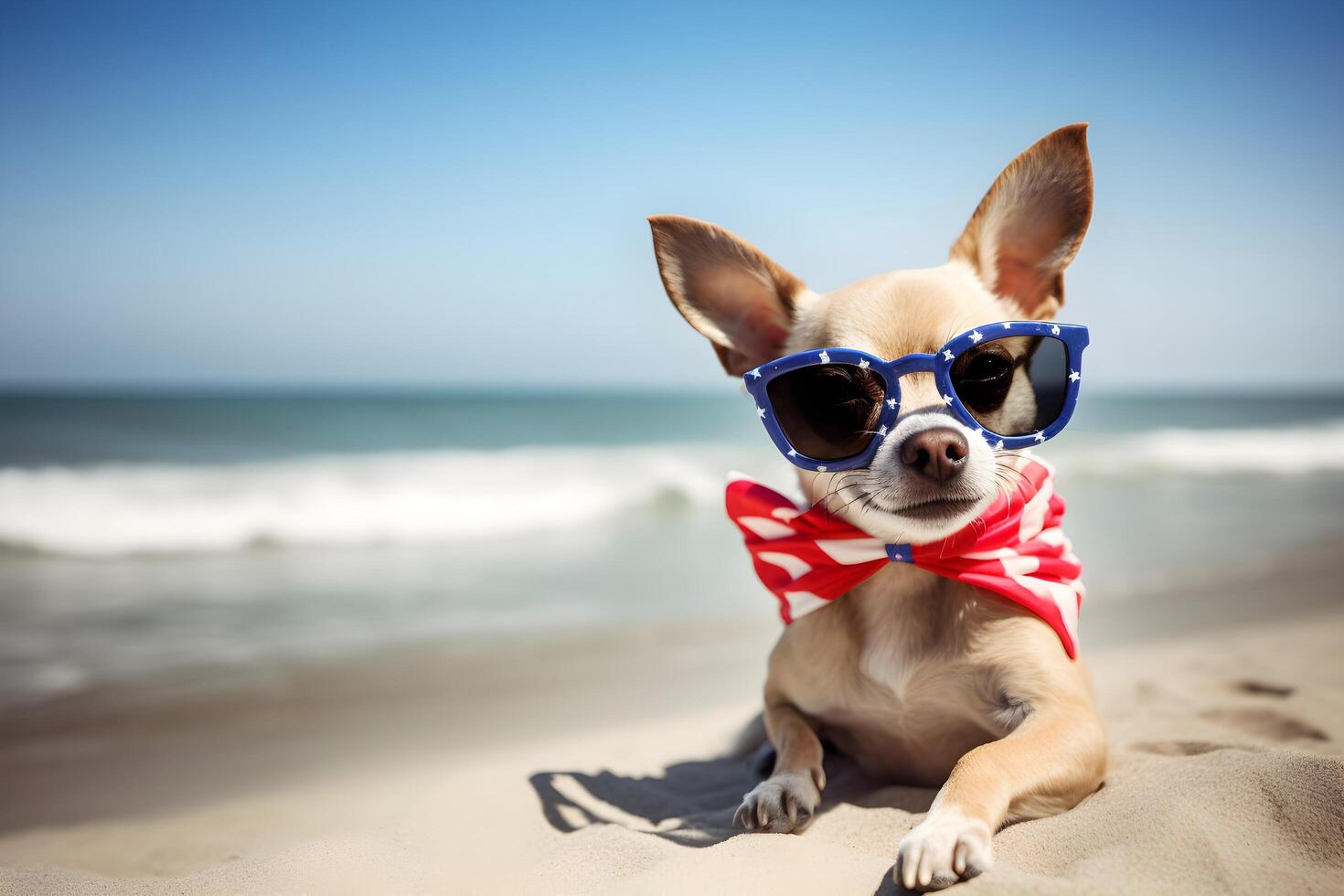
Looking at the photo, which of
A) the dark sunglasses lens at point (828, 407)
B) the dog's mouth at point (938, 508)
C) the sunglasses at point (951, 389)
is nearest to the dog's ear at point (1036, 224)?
the sunglasses at point (951, 389)

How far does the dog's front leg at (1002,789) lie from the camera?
62.4 inches

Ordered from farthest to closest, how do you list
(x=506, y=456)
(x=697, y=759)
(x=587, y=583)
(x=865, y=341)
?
1. (x=506, y=456)
2. (x=587, y=583)
3. (x=697, y=759)
4. (x=865, y=341)

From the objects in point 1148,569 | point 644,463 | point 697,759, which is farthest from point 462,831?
point 644,463

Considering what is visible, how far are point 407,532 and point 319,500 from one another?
1.93 metres

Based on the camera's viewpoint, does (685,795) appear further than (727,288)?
Yes

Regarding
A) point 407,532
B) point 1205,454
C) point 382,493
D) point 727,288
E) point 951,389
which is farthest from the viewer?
point 1205,454

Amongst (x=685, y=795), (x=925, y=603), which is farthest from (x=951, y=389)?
(x=685, y=795)

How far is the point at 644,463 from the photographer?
13359 mm

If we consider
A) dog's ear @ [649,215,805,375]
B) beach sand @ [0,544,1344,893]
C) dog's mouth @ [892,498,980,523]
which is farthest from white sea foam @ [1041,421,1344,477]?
dog's mouth @ [892,498,980,523]

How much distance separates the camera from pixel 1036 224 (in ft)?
7.48

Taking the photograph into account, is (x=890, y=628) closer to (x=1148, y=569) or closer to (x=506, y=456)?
(x=1148, y=569)

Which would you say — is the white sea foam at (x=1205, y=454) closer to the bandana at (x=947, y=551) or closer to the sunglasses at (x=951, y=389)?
the bandana at (x=947, y=551)

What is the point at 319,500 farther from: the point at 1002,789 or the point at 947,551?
the point at 1002,789

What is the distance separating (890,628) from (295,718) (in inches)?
110
